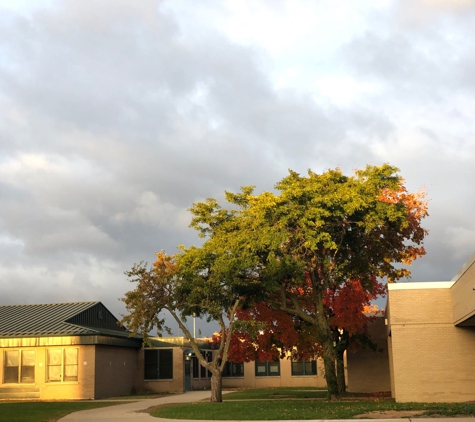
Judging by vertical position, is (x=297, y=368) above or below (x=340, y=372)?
below

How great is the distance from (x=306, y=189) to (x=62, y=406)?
632 inches

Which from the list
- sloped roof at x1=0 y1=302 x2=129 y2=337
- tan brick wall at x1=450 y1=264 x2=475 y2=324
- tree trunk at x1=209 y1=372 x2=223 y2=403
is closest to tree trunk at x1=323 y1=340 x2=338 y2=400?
tree trunk at x1=209 y1=372 x2=223 y2=403

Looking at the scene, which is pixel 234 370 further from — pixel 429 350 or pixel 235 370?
pixel 429 350

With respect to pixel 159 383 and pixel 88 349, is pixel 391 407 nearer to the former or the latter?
pixel 88 349

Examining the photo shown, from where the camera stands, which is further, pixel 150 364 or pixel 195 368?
pixel 195 368

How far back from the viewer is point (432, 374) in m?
24.6

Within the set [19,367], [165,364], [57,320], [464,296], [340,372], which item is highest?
[57,320]

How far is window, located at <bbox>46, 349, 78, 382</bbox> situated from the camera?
123 feet

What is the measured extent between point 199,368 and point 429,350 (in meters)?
28.6

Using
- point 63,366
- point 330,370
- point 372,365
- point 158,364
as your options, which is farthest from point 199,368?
point 330,370

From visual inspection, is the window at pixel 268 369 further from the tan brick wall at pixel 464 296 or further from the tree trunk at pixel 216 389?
the tan brick wall at pixel 464 296

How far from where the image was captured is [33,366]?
38406mm

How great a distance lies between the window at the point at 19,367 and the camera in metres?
38.4

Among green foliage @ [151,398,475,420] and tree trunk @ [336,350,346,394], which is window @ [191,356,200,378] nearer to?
tree trunk @ [336,350,346,394]
